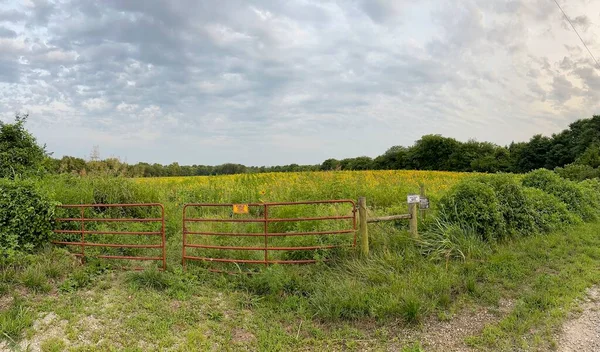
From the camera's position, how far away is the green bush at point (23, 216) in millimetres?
6891

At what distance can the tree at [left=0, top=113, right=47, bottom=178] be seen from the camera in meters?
9.42

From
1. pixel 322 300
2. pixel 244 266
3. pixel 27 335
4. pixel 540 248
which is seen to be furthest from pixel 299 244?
pixel 540 248

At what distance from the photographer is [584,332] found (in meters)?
5.05

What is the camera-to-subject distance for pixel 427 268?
6289 mm

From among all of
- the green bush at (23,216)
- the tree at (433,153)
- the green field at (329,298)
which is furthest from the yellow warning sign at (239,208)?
the tree at (433,153)

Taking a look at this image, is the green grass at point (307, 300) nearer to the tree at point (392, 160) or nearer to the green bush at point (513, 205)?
the green bush at point (513, 205)

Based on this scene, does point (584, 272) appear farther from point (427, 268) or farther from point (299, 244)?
point (299, 244)

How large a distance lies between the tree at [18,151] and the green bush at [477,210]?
34.8ft

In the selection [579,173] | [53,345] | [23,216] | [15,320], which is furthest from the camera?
[579,173]

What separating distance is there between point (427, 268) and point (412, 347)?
5.87ft

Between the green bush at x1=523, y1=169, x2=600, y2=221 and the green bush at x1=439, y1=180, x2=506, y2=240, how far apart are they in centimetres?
433

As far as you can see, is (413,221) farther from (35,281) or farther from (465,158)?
(465,158)

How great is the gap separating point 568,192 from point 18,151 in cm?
1590

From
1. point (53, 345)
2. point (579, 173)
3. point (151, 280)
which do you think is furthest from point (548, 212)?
point (579, 173)
